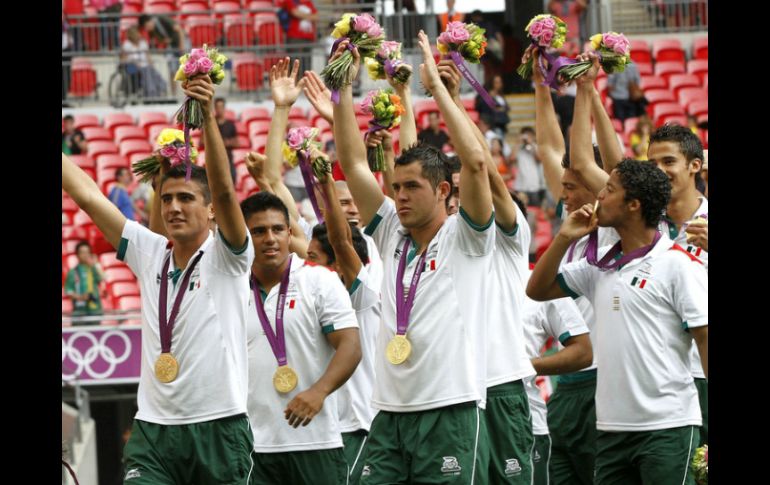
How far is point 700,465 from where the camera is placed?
19.2 ft

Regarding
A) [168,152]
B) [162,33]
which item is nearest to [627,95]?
[162,33]

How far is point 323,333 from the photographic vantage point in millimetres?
6961

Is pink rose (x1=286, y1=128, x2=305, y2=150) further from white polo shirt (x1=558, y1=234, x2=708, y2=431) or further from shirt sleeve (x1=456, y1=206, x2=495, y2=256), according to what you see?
white polo shirt (x1=558, y1=234, x2=708, y2=431)

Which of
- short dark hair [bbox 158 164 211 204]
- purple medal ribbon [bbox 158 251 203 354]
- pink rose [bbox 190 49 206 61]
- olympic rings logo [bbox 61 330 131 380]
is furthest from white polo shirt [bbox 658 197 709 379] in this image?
olympic rings logo [bbox 61 330 131 380]

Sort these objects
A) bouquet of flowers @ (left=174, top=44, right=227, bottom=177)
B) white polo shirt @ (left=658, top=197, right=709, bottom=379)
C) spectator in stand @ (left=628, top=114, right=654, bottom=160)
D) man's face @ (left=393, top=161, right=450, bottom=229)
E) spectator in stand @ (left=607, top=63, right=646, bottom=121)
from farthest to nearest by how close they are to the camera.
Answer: spectator in stand @ (left=607, top=63, right=646, bottom=121) < spectator in stand @ (left=628, top=114, right=654, bottom=160) < white polo shirt @ (left=658, top=197, right=709, bottom=379) < man's face @ (left=393, top=161, right=450, bottom=229) < bouquet of flowers @ (left=174, top=44, right=227, bottom=177)

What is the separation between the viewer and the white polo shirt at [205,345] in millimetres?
6070

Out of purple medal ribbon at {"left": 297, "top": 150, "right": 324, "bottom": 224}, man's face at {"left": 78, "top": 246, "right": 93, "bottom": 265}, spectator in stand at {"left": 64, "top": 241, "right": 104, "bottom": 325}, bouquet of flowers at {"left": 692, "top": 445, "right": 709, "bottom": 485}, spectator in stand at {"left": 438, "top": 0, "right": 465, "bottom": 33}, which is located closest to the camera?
bouquet of flowers at {"left": 692, "top": 445, "right": 709, "bottom": 485}

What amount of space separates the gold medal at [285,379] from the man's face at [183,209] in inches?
36.8

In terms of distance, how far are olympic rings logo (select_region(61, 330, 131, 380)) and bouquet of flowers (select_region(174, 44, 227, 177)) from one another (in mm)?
6639

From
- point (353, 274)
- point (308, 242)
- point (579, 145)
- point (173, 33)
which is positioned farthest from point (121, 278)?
point (579, 145)

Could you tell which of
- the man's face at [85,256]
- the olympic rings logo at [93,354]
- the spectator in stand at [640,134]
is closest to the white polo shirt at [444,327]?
the olympic rings logo at [93,354]

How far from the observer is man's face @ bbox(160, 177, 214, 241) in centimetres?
630

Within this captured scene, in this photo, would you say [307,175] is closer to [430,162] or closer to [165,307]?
[430,162]

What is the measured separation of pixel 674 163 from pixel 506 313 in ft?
4.42
